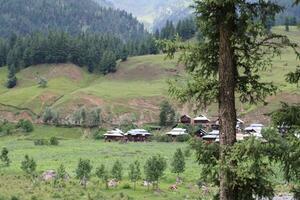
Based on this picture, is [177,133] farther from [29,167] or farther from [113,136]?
[29,167]

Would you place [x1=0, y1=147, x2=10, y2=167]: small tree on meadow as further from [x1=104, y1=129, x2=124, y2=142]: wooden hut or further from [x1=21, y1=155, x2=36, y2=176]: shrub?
[x1=104, y1=129, x2=124, y2=142]: wooden hut

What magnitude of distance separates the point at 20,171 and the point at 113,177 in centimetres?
1606

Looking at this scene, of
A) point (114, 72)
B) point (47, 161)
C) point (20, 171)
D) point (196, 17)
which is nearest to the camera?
point (196, 17)

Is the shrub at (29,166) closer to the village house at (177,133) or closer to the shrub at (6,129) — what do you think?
the village house at (177,133)

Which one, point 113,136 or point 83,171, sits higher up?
point 83,171

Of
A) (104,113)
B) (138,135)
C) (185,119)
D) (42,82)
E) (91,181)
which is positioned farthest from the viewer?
(42,82)

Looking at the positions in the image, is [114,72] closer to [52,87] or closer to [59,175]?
[52,87]

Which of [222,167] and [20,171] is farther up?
[222,167]

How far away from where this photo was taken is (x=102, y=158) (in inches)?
3135

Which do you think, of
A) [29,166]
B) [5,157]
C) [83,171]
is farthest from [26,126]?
[83,171]

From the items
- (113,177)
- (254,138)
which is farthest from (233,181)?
(113,177)

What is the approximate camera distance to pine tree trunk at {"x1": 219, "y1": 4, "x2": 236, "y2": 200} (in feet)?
40.9

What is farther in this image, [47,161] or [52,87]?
[52,87]

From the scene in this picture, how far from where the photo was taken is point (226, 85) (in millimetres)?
12727
